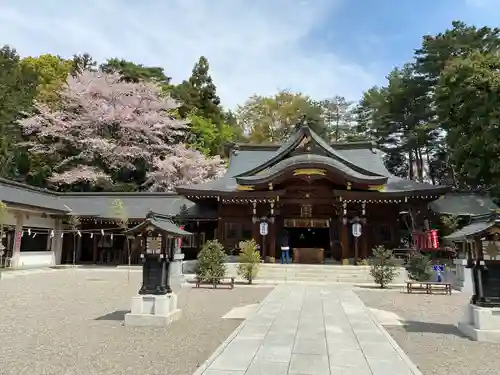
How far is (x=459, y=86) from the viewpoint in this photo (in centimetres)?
2133

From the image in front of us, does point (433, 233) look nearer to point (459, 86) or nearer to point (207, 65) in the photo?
point (459, 86)

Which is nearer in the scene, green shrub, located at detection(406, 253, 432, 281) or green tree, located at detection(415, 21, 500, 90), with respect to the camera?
green shrub, located at detection(406, 253, 432, 281)

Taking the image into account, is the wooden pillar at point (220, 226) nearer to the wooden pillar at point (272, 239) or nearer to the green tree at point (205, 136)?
the wooden pillar at point (272, 239)

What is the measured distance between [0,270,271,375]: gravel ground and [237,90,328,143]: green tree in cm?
3317

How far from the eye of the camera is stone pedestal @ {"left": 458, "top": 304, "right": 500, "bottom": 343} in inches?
272

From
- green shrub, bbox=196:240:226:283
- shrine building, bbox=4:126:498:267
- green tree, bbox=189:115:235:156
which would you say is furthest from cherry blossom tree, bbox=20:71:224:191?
green shrub, bbox=196:240:226:283

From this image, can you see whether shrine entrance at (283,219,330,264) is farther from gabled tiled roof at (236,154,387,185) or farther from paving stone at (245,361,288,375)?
paving stone at (245,361,288,375)

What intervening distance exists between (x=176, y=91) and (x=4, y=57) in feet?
57.1

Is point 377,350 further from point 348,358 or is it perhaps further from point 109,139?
point 109,139

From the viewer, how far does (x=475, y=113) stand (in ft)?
67.7

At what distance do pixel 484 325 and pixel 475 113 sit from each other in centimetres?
1714

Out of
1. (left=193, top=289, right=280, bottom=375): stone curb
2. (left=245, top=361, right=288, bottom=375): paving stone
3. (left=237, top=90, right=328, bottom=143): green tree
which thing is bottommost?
(left=245, top=361, right=288, bottom=375): paving stone

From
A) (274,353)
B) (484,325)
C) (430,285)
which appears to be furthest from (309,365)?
(430,285)

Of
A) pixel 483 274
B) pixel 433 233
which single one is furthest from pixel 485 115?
pixel 483 274
